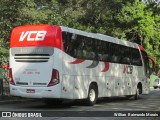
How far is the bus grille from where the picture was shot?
58.6 feet

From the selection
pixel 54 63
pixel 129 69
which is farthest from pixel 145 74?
pixel 54 63

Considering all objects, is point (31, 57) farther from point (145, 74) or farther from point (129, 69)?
point (145, 74)

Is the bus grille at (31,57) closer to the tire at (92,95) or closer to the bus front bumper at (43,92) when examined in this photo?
the bus front bumper at (43,92)

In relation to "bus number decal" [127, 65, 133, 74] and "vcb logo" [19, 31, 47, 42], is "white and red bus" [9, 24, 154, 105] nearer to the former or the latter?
"vcb logo" [19, 31, 47, 42]

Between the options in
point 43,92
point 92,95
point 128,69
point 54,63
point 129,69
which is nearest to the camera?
point 43,92

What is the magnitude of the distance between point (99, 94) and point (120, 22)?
17.9m

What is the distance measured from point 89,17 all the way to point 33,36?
17.5 metres

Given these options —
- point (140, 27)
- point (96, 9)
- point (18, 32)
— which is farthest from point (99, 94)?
point (140, 27)

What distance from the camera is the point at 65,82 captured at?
1809 cm

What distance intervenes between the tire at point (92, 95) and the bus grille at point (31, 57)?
330 cm

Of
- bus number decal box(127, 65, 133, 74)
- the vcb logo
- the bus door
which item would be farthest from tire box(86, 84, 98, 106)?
the bus door

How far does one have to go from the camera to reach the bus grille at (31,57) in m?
17.9

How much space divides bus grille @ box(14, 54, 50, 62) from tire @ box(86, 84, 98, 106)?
3.30 meters

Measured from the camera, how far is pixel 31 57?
1803 centimetres
